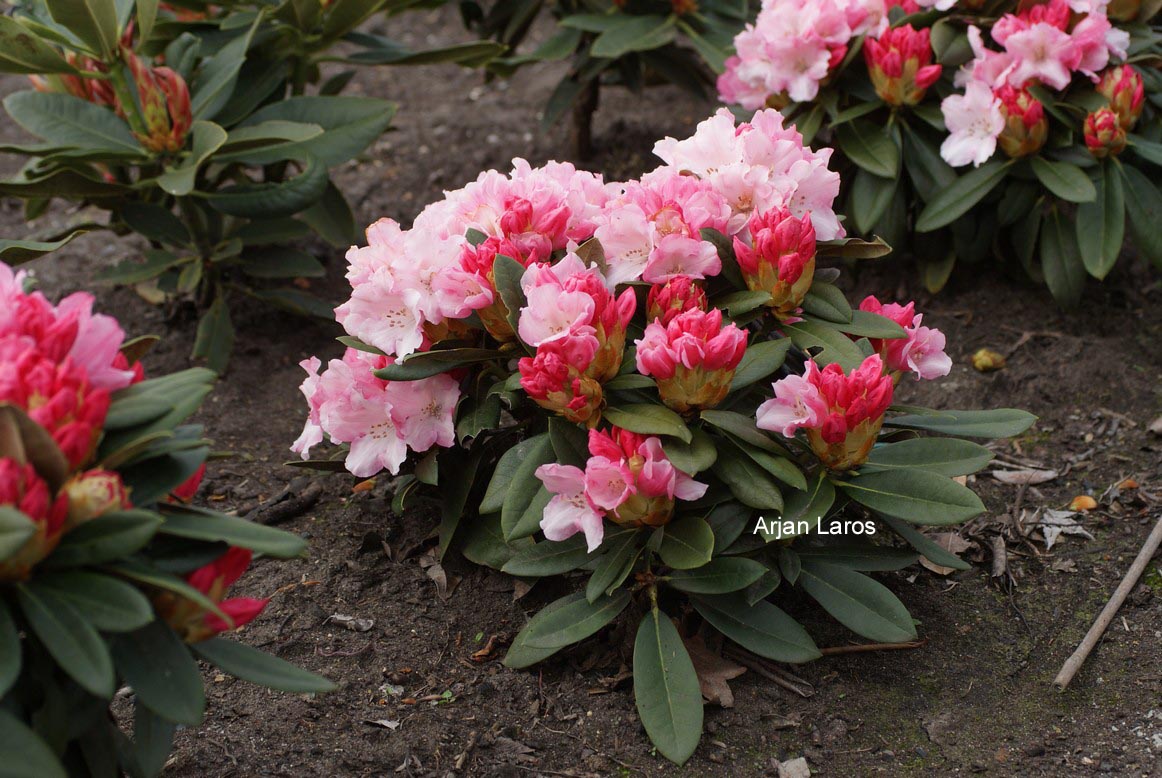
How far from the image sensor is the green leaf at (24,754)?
46.2 inches

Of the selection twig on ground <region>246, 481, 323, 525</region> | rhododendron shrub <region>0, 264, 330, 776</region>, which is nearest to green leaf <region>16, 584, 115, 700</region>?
rhododendron shrub <region>0, 264, 330, 776</region>

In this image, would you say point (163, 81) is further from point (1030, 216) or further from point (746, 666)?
point (1030, 216)

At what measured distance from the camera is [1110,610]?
6.33ft

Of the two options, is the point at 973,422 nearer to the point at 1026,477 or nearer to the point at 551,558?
the point at 1026,477

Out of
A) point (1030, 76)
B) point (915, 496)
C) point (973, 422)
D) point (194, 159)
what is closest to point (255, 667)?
point (915, 496)

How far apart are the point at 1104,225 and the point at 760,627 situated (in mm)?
1464

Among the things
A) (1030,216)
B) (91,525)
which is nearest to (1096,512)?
(1030,216)

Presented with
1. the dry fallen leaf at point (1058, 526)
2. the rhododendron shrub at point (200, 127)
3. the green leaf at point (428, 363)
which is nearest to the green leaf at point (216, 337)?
the rhododendron shrub at point (200, 127)

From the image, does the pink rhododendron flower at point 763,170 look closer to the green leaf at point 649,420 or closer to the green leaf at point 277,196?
the green leaf at point 649,420

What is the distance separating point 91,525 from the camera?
124 centimetres

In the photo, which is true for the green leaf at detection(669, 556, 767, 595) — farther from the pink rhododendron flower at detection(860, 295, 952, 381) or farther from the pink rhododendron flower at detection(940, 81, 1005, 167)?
the pink rhododendron flower at detection(940, 81, 1005, 167)

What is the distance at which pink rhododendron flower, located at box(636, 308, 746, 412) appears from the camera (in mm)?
1601

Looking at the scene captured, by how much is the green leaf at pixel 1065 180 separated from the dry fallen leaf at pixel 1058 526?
28.7 inches

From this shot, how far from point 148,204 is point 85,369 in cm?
154
